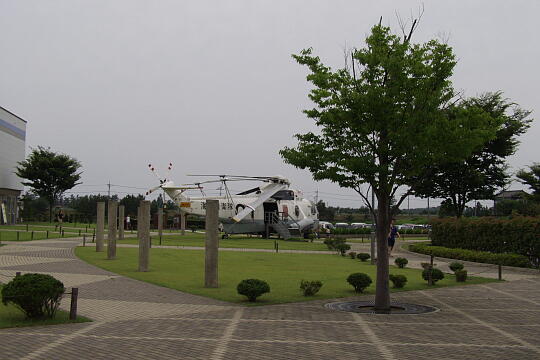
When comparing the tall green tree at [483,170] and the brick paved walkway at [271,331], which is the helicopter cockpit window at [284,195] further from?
the brick paved walkway at [271,331]

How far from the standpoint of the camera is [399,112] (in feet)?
40.4

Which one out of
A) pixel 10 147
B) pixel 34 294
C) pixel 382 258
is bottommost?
pixel 34 294

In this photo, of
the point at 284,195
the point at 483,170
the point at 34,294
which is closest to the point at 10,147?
the point at 284,195

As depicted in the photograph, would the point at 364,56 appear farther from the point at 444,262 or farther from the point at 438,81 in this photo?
the point at 444,262

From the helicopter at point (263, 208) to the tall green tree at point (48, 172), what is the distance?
14041mm

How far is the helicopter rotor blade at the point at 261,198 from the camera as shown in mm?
44562

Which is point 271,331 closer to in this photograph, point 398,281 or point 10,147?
point 398,281

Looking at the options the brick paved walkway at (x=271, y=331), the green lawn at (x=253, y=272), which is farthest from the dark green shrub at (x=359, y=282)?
the brick paved walkway at (x=271, y=331)

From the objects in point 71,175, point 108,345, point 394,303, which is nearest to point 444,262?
point 394,303

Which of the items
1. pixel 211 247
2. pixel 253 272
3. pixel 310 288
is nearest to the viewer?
pixel 310 288

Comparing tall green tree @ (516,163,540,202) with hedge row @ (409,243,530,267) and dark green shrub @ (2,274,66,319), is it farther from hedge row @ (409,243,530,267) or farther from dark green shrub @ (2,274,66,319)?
dark green shrub @ (2,274,66,319)

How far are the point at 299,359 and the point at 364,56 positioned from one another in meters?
7.23

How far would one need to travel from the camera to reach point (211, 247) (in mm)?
15914

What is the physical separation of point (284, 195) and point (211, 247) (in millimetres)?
33035
